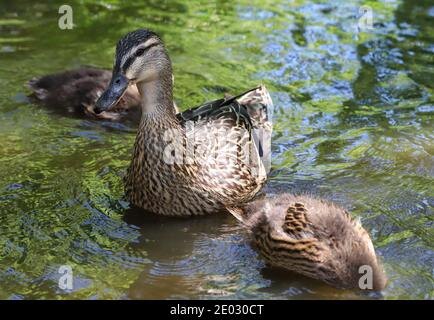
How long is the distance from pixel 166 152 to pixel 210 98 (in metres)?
2.28

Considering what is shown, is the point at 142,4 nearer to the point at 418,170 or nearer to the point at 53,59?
the point at 53,59

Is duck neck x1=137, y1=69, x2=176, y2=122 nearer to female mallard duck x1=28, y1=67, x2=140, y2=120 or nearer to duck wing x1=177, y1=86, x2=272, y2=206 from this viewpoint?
duck wing x1=177, y1=86, x2=272, y2=206

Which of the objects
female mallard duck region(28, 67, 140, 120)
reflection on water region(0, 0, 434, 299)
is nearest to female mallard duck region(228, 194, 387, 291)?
reflection on water region(0, 0, 434, 299)

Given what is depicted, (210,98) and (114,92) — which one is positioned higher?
(114,92)

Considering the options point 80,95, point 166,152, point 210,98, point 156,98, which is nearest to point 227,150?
point 166,152

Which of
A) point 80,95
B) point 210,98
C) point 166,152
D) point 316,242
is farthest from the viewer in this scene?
point 210,98

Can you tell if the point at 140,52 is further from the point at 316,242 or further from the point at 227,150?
the point at 316,242

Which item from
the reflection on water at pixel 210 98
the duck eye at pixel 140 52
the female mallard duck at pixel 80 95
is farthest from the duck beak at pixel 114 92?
the female mallard duck at pixel 80 95

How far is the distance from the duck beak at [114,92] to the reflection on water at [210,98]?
84cm

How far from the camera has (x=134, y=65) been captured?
5.61m

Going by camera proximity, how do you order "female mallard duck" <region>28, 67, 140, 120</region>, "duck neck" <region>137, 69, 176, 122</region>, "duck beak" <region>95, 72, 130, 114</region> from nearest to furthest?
"duck beak" <region>95, 72, 130, 114</region> → "duck neck" <region>137, 69, 176, 122</region> → "female mallard duck" <region>28, 67, 140, 120</region>

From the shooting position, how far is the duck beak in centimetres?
557

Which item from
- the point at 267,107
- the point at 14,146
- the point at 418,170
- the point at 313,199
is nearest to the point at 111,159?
the point at 14,146

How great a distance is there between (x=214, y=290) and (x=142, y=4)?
6.11m
